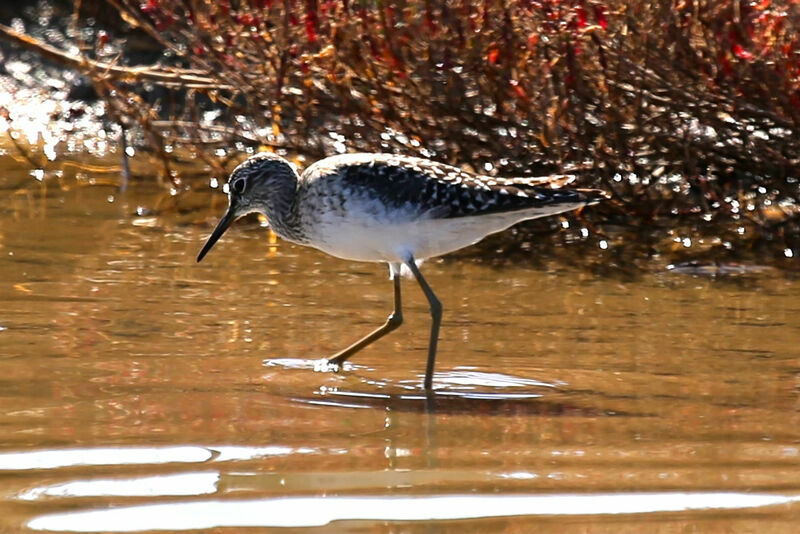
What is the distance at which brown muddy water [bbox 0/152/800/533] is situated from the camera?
3939 mm

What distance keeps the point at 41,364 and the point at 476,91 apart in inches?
123

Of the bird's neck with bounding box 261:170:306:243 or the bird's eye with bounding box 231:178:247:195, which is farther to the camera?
the bird's eye with bounding box 231:178:247:195

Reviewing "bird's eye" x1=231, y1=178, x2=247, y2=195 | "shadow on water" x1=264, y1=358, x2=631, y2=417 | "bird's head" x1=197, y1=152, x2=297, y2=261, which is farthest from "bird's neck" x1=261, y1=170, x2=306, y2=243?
"shadow on water" x1=264, y1=358, x2=631, y2=417

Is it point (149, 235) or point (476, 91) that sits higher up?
point (476, 91)

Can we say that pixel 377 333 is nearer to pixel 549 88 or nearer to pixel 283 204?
pixel 283 204

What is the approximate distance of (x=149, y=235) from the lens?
26.0ft

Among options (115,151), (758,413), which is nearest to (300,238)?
(758,413)

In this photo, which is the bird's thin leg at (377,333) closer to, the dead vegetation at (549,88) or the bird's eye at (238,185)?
the bird's eye at (238,185)

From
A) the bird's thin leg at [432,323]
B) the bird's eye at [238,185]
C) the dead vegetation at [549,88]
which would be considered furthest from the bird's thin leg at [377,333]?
the dead vegetation at [549,88]

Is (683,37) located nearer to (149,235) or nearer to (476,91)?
(476,91)

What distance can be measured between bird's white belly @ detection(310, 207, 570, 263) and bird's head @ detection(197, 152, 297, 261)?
28 centimetres

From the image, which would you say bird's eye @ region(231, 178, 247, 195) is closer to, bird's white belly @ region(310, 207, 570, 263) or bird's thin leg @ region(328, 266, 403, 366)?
bird's white belly @ region(310, 207, 570, 263)

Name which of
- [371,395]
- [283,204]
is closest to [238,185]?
[283,204]

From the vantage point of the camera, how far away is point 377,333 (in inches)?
229
